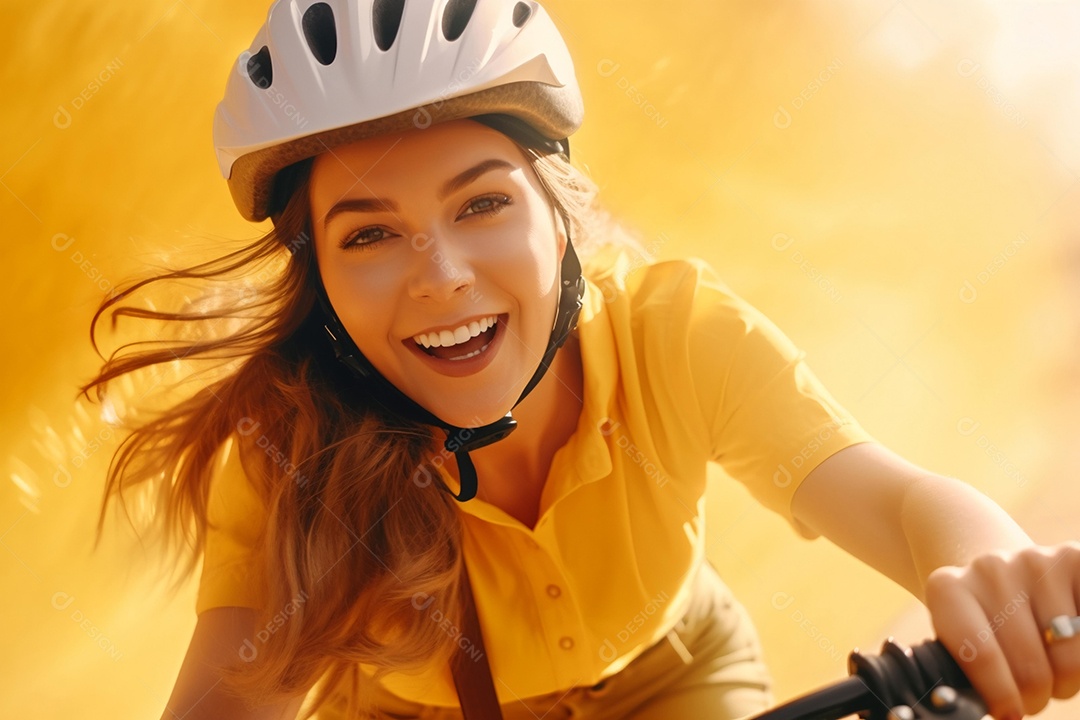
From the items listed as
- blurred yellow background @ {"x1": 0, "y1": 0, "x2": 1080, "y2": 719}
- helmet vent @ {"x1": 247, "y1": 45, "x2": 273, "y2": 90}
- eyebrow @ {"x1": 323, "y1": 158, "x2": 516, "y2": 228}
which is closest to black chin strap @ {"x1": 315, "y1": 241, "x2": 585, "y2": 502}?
eyebrow @ {"x1": 323, "y1": 158, "x2": 516, "y2": 228}

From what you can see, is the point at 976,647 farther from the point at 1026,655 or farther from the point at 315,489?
the point at 315,489

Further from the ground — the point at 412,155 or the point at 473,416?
the point at 412,155

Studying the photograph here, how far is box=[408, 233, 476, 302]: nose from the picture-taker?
0.94m

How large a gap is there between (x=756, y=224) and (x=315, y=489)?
1435mm

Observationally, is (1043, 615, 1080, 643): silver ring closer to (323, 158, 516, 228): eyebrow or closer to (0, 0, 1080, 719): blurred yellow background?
(323, 158, 516, 228): eyebrow

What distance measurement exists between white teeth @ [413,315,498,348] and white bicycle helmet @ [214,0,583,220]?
0.72 feet

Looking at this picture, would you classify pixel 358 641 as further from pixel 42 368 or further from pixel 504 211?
pixel 42 368

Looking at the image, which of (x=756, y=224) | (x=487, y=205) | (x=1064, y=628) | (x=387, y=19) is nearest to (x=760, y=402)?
(x=487, y=205)

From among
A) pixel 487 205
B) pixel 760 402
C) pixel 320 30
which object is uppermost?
pixel 320 30

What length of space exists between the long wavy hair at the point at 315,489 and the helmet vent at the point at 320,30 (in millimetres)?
143

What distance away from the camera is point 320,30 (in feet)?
3.66

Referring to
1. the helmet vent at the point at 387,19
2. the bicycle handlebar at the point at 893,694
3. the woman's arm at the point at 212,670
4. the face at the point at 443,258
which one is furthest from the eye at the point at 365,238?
the bicycle handlebar at the point at 893,694

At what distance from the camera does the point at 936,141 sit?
2.20 m

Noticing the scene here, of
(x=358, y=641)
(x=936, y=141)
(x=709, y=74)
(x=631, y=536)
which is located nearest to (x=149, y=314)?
(x=358, y=641)
